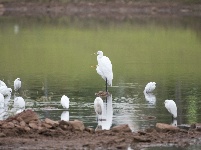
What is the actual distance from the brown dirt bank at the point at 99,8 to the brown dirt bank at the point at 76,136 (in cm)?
6358

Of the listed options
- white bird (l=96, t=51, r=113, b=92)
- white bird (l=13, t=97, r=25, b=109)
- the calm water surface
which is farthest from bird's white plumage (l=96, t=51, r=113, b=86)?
white bird (l=13, t=97, r=25, b=109)

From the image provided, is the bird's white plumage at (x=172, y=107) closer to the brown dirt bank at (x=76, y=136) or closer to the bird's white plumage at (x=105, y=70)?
the brown dirt bank at (x=76, y=136)

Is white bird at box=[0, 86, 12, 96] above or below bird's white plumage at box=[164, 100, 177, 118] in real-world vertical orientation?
above

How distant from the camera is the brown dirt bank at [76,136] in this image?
48.7 ft

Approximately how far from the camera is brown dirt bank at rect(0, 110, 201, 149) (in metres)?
14.9

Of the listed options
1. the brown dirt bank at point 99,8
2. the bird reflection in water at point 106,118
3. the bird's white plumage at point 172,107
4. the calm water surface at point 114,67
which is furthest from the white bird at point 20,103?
the brown dirt bank at point 99,8

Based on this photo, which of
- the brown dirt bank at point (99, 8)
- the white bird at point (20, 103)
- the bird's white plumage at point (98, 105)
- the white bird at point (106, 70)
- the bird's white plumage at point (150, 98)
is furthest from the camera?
the brown dirt bank at point (99, 8)

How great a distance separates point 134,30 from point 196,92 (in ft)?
113

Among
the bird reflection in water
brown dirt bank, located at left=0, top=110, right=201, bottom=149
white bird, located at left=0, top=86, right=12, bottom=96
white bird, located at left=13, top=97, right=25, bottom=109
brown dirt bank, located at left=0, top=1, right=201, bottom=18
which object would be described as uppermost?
brown dirt bank, located at left=0, top=1, right=201, bottom=18

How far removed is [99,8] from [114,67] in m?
51.4

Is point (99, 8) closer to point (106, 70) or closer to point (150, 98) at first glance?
point (106, 70)

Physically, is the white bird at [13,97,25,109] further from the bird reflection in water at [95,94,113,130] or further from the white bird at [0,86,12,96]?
the white bird at [0,86,12,96]

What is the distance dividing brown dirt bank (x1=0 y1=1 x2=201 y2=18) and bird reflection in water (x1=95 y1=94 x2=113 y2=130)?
58.8m

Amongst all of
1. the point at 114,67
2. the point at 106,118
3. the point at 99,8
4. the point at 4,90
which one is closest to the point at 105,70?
the point at 4,90
